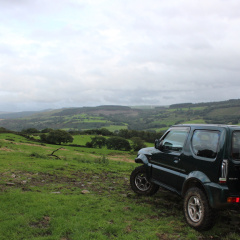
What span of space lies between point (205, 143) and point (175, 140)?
3.85ft

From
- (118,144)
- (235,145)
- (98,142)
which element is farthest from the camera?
(98,142)

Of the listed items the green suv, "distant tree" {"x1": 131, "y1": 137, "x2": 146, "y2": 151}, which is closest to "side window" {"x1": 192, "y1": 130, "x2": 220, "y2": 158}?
the green suv

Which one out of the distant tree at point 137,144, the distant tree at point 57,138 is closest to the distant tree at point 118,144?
the distant tree at point 137,144

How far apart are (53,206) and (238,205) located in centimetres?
444

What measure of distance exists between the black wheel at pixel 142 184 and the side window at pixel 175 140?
4.27ft

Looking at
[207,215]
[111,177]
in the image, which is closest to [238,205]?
[207,215]

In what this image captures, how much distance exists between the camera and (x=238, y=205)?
4.32 m

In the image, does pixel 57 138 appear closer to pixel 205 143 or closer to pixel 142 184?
pixel 142 184

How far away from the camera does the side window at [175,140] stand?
5719mm

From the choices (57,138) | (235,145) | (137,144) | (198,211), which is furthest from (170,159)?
(137,144)

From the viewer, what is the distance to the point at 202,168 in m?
4.73

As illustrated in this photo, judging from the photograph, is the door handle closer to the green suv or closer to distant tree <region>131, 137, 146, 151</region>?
the green suv

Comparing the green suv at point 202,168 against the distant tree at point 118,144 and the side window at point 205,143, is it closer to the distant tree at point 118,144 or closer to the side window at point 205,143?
the side window at point 205,143

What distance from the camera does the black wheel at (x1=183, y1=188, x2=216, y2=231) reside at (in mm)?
4469
